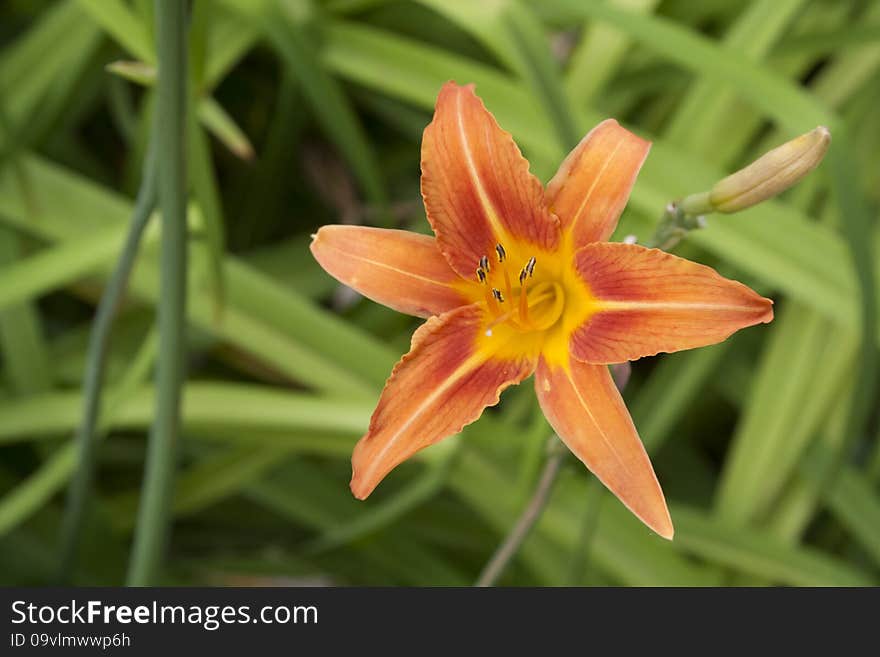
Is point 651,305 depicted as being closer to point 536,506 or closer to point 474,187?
point 474,187

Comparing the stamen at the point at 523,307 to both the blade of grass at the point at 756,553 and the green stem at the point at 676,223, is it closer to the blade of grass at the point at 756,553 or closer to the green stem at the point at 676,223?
the green stem at the point at 676,223

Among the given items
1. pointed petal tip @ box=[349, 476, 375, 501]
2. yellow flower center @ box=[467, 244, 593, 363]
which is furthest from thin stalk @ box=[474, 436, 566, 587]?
pointed petal tip @ box=[349, 476, 375, 501]

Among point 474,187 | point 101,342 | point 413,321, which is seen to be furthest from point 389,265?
point 413,321

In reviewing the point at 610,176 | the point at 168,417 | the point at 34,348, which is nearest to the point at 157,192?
the point at 168,417

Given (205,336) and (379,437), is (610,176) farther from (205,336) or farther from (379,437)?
(205,336)

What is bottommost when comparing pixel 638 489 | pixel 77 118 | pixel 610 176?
pixel 638 489

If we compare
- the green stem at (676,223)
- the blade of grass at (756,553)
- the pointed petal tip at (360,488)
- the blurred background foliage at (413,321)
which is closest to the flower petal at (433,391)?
the pointed petal tip at (360,488)
